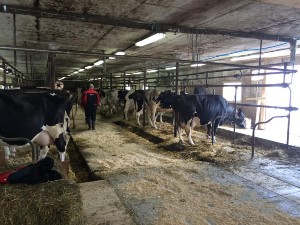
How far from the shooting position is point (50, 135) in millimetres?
4625

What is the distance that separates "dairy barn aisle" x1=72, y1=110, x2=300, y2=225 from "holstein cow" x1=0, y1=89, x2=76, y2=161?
3.60 ft

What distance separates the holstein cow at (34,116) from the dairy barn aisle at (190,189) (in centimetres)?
110

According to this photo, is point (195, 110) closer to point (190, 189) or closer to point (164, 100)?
point (164, 100)

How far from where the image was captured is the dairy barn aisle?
10.1 ft

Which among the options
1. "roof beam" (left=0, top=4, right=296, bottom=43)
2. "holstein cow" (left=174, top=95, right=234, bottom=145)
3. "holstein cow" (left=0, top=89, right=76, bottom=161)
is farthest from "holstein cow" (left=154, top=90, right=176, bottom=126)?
"holstein cow" (left=0, top=89, right=76, bottom=161)

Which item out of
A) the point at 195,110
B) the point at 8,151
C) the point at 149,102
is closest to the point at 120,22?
Answer: the point at 195,110

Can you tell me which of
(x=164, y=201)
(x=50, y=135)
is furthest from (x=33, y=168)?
(x=50, y=135)

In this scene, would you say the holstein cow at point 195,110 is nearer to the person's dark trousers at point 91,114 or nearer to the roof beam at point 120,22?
the roof beam at point 120,22

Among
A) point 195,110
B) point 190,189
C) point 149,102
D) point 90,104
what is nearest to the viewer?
point 190,189

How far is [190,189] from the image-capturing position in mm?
3947

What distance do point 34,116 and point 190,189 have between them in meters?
2.77

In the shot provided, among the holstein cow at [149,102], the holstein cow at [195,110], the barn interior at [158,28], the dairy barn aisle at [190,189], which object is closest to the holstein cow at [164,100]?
the holstein cow at [149,102]

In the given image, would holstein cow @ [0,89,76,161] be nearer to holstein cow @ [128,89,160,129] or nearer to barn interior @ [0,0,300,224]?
barn interior @ [0,0,300,224]

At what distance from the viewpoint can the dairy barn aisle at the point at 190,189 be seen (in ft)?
10.1
